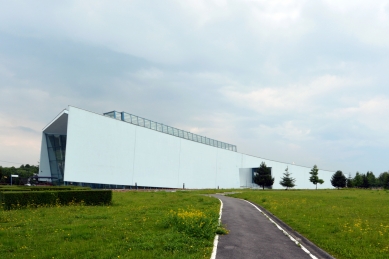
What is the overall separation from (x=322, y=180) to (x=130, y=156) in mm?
48633

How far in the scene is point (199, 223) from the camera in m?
11.4

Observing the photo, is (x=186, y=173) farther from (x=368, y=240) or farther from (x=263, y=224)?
(x=368, y=240)

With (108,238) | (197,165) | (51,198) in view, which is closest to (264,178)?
(197,165)

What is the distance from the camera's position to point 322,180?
74375 mm

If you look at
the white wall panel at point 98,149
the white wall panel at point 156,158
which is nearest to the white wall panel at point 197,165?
the white wall panel at point 156,158

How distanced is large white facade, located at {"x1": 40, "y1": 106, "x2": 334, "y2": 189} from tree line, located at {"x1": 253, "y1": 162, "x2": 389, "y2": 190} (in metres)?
8.02

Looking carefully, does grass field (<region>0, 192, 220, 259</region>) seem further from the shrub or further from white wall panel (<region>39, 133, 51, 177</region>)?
white wall panel (<region>39, 133, 51, 177</region>)

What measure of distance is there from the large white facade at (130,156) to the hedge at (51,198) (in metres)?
19.6

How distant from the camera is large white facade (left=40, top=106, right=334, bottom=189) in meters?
41.0

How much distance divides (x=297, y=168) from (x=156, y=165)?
1928 inches

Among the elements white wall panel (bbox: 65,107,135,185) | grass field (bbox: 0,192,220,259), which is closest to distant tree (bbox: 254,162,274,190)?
white wall panel (bbox: 65,107,135,185)

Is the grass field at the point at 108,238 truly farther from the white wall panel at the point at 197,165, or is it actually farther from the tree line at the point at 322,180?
the tree line at the point at 322,180

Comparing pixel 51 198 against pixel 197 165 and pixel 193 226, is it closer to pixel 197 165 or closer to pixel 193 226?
pixel 193 226

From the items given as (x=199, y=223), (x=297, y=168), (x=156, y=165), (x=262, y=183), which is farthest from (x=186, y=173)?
(x=199, y=223)
